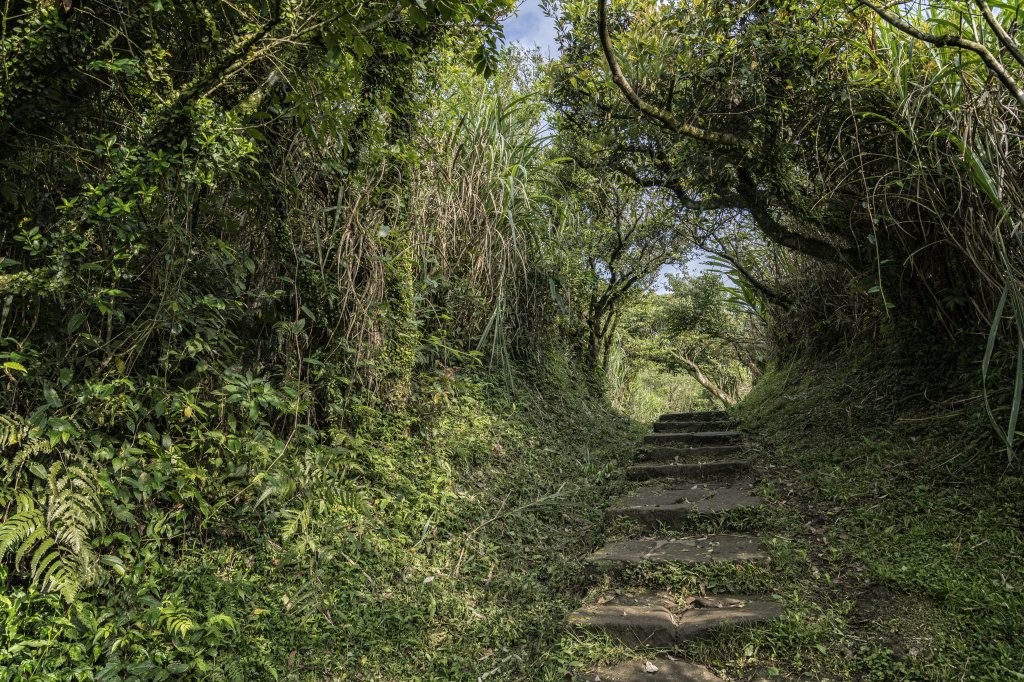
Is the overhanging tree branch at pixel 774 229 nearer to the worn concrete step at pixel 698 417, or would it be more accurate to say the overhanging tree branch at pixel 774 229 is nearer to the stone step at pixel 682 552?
the stone step at pixel 682 552

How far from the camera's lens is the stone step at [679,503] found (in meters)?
3.82

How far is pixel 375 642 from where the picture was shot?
244cm

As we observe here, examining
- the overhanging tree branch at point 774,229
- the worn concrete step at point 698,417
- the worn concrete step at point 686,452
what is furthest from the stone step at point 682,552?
the worn concrete step at point 698,417

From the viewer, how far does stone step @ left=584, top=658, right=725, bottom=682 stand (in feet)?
7.93

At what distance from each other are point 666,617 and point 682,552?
2.18 ft

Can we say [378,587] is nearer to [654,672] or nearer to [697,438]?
[654,672]

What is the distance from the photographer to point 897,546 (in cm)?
295

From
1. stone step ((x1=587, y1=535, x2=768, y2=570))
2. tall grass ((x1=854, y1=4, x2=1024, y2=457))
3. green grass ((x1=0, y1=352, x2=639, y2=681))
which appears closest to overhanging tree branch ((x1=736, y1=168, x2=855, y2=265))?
tall grass ((x1=854, y1=4, x2=1024, y2=457))

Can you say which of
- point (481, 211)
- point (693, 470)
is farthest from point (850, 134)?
point (693, 470)

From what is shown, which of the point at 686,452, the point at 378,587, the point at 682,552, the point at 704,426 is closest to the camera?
the point at 378,587

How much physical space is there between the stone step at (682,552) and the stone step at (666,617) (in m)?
0.28

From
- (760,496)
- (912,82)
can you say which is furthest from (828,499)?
(912,82)

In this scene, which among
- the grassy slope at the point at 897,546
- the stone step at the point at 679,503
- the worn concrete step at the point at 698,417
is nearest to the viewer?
the grassy slope at the point at 897,546

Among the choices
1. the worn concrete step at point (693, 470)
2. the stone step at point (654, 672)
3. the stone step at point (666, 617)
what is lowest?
the stone step at point (654, 672)
